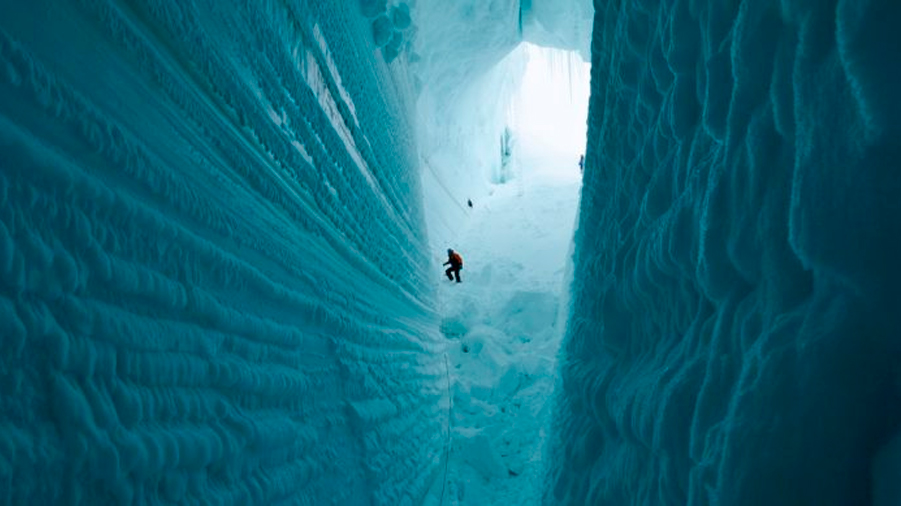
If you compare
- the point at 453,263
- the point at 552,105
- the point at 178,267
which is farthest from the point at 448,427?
the point at 552,105

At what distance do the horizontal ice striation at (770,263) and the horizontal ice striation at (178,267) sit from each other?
106 cm

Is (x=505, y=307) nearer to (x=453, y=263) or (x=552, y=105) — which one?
(x=453, y=263)

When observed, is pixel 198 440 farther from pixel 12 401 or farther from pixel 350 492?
pixel 350 492

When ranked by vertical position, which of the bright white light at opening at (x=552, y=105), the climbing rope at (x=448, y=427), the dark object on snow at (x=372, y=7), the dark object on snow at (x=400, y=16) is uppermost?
the bright white light at opening at (x=552, y=105)

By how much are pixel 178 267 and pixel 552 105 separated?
16.4 m

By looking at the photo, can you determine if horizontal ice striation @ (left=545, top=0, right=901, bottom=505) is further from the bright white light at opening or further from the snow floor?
the bright white light at opening

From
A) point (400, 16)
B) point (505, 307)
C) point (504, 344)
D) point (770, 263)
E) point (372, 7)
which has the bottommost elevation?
point (770, 263)

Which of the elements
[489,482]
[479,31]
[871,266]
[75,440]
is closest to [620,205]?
[871,266]

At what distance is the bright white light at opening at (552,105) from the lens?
1466cm

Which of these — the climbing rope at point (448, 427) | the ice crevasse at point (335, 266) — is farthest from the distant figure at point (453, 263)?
the ice crevasse at point (335, 266)

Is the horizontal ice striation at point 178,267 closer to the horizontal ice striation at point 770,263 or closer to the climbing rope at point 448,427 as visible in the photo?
the horizontal ice striation at point 770,263

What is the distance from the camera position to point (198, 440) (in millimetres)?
1293

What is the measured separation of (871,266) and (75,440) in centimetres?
122

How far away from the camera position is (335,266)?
2.69 m
